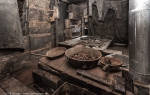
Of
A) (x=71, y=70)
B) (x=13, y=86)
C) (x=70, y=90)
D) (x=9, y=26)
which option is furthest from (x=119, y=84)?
Answer: (x=13, y=86)

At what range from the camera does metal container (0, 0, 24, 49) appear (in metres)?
1.19

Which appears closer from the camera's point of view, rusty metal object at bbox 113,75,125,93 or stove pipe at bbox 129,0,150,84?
stove pipe at bbox 129,0,150,84

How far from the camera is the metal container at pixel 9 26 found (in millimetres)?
1193

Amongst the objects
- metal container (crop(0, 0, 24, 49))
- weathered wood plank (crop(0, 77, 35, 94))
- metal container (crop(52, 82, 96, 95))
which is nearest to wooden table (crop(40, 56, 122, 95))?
metal container (crop(52, 82, 96, 95))

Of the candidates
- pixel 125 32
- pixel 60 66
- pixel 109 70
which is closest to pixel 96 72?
pixel 109 70

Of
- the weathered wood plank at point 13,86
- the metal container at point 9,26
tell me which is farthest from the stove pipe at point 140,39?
the weathered wood plank at point 13,86

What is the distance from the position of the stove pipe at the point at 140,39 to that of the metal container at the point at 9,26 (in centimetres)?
166

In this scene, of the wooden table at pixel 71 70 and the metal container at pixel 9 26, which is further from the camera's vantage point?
the wooden table at pixel 71 70

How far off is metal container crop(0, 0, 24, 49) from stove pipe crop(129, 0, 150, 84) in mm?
1655

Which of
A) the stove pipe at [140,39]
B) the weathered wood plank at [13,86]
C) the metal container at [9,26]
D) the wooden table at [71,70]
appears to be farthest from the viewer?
the weathered wood plank at [13,86]

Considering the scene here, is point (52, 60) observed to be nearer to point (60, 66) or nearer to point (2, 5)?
point (60, 66)

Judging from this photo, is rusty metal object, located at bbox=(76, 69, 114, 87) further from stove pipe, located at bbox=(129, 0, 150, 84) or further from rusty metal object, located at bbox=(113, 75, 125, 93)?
stove pipe, located at bbox=(129, 0, 150, 84)

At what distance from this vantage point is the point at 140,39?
1.34 meters

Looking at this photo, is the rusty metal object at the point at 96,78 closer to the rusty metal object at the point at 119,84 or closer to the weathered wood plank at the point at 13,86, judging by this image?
the rusty metal object at the point at 119,84
